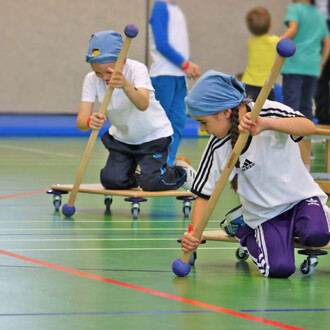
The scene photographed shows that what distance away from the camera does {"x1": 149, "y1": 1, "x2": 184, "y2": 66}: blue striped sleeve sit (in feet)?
20.4

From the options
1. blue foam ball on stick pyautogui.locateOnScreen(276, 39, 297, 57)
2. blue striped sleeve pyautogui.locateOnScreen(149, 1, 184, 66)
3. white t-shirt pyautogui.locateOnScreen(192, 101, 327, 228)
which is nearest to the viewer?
blue foam ball on stick pyautogui.locateOnScreen(276, 39, 297, 57)

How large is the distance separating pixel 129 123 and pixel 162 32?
144 cm

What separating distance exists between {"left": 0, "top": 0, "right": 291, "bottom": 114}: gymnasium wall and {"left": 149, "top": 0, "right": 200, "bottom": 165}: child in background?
602cm

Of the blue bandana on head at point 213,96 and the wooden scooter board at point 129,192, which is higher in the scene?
the blue bandana on head at point 213,96

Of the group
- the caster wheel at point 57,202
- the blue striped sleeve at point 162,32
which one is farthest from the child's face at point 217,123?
the blue striped sleeve at point 162,32

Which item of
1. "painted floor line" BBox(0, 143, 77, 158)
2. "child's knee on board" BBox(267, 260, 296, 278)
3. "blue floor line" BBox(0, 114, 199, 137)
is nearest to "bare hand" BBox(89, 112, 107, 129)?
"child's knee on board" BBox(267, 260, 296, 278)

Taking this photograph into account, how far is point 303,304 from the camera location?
9.74 ft

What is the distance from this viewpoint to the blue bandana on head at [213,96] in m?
3.30

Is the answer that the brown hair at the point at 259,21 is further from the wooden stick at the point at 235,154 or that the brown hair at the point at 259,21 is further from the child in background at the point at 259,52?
the wooden stick at the point at 235,154

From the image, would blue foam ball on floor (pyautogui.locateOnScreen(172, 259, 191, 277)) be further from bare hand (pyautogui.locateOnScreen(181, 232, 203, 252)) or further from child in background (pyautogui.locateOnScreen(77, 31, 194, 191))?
child in background (pyautogui.locateOnScreen(77, 31, 194, 191))

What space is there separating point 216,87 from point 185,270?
2.28 feet

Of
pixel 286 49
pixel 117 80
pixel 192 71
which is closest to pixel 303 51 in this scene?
pixel 192 71

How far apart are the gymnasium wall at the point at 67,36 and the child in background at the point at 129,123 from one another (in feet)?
23.9

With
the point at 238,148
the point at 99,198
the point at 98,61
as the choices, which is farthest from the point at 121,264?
the point at 99,198
